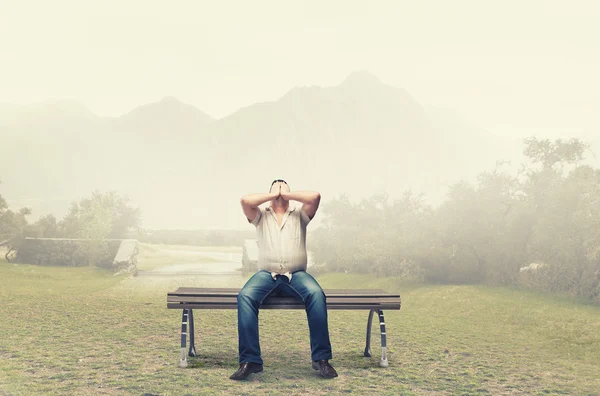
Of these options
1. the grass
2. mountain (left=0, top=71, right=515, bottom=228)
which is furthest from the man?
mountain (left=0, top=71, right=515, bottom=228)

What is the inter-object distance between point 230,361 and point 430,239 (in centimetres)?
1051

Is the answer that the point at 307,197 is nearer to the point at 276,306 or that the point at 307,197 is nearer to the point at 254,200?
the point at 254,200

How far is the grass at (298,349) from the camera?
5207 millimetres

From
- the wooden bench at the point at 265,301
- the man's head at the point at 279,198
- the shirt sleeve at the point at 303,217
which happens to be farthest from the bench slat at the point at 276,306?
the man's head at the point at 279,198

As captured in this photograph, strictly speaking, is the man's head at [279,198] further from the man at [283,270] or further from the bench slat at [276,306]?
the bench slat at [276,306]

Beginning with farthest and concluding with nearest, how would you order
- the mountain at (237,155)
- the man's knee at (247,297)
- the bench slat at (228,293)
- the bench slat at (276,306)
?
1. the mountain at (237,155)
2. the bench slat at (228,293)
3. the bench slat at (276,306)
4. the man's knee at (247,297)

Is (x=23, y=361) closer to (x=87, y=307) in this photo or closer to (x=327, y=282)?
(x=87, y=307)

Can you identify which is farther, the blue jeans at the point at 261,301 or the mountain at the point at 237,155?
the mountain at the point at 237,155

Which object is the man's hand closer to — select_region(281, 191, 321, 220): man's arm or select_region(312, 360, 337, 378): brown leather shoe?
select_region(281, 191, 321, 220): man's arm

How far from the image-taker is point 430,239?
15617 mm

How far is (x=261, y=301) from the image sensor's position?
5.58 meters

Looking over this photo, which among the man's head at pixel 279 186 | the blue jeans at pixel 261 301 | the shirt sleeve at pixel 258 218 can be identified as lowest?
the blue jeans at pixel 261 301

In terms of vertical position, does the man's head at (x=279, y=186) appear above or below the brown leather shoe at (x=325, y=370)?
above

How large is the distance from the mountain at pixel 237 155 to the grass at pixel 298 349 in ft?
265
